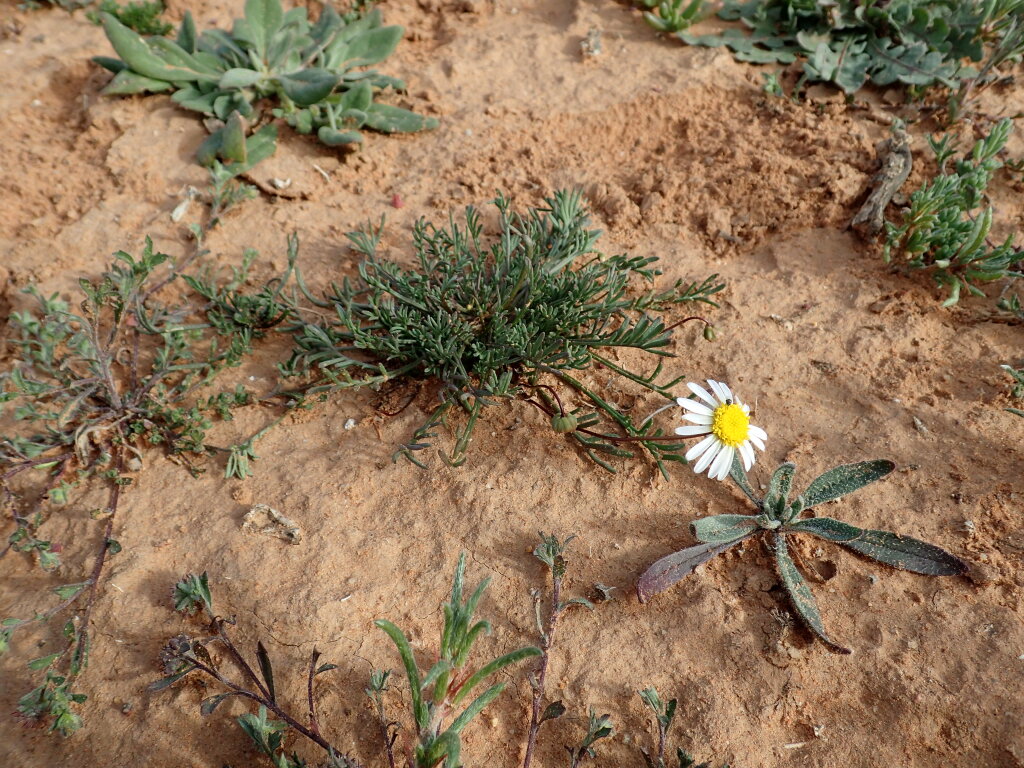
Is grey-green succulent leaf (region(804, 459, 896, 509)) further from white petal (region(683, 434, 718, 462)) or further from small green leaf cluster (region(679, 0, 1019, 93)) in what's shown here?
small green leaf cluster (region(679, 0, 1019, 93))

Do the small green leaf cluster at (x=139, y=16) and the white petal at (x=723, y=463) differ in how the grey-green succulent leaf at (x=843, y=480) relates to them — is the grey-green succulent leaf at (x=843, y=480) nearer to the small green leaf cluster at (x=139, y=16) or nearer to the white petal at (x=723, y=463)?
the white petal at (x=723, y=463)

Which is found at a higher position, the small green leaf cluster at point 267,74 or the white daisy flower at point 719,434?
the small green leaf cluster at point 267,74

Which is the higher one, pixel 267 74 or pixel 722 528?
pixel 267 74

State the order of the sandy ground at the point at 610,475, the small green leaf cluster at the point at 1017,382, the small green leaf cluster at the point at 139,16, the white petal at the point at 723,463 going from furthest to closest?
the small green leaf cluster at the point at 139,16
the small green leaf cluster at the point at 1017,382
the white petal at the point at 723,463
the sandy ground at the point at 610,475

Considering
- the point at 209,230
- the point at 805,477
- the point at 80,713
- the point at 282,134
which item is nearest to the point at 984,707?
the point at 805,477

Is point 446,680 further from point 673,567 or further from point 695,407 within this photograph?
point 695,407

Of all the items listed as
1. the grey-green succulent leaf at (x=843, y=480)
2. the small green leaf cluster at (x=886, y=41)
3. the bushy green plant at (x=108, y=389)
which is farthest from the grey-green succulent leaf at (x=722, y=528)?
the small green leaf cluster at (x=886, y=41)

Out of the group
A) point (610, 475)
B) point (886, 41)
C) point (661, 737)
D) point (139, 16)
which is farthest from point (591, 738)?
point (139, 16)
